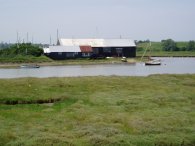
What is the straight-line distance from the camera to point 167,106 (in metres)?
20.9

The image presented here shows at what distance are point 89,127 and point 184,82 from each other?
19152 millimetres

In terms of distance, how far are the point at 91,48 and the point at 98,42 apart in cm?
413

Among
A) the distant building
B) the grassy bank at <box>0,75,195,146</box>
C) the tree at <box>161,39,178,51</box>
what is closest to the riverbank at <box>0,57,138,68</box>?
the distant building

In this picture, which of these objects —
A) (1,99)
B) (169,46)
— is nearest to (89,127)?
(1,99)

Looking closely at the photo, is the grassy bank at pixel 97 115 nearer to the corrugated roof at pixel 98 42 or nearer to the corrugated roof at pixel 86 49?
the corrugated roof at pixel 86 49

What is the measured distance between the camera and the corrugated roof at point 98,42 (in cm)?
9125

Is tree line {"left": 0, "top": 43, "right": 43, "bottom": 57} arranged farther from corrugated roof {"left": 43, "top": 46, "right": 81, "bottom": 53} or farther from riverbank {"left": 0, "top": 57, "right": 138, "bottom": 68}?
riverbank {"left": 0, "top": 57, "right": 138, "bottom": 68}

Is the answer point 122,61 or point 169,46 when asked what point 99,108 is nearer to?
point 122,61

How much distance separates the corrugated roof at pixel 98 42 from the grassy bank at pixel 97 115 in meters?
62.2

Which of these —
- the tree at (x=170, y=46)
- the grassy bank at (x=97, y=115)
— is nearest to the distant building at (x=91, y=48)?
the tree at (x=170, y=46)

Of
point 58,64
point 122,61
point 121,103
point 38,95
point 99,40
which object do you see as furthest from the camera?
point 99,40

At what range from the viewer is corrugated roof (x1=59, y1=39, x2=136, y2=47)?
91.2 metres

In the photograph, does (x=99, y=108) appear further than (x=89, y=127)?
Yes

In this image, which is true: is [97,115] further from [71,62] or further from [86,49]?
[86,49]
